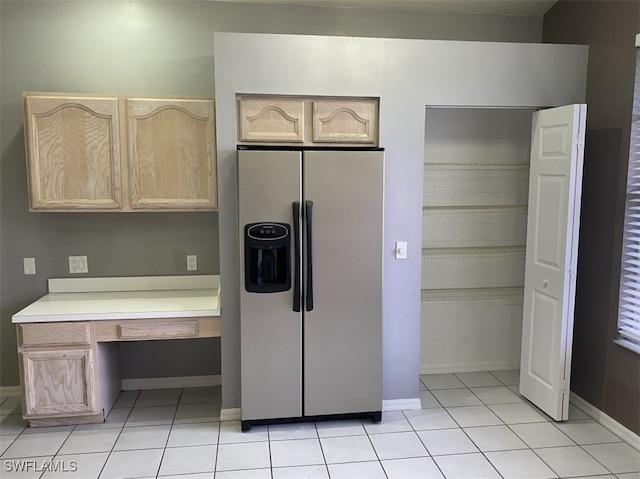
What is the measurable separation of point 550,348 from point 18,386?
3.63m

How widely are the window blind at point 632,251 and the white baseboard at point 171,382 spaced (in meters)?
2.76

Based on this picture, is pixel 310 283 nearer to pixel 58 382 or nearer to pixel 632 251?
pixel 58 382

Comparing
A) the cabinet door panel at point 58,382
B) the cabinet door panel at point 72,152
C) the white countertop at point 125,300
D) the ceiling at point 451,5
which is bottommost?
the cabinet door panel at point 58,382

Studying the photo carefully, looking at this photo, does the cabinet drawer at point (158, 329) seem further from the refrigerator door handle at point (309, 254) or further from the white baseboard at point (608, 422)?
the white baseboard at point (608, 422)

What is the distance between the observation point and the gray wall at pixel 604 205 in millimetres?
2943

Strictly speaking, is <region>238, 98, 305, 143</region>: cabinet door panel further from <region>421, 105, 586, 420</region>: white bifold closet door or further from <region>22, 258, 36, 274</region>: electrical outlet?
<region>22, 258, 36, 274</region>: electrical outlet

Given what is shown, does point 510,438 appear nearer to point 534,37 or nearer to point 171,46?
point 534,37

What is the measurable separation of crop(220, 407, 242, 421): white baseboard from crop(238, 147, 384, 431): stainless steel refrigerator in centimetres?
16

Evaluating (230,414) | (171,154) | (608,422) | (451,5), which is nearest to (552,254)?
(608,422)

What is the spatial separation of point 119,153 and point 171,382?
5.62ft

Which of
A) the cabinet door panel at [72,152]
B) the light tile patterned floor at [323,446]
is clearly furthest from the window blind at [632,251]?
the cabinet door panel at [72,152]

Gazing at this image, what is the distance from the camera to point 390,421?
3.21m

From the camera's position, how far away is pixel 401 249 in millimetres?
3244

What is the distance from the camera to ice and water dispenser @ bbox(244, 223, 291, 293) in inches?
114
